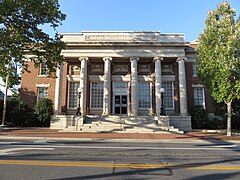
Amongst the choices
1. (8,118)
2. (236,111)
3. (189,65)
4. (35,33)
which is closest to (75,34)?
(35,33)

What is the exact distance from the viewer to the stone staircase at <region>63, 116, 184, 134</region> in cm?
2092

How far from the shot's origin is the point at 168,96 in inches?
1105

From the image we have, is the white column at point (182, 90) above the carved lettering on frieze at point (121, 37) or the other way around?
the other way around

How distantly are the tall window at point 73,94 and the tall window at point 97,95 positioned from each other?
207 cm

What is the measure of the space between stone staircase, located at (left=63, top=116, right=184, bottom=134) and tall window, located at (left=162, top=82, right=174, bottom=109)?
5.25 m

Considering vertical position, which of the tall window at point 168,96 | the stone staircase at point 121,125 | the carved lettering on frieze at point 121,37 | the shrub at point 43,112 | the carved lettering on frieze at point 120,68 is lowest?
the stone staircase at point 121,125

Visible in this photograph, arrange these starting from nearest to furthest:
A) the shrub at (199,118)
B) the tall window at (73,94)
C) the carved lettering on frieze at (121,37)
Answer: the shrub at (199,118), the carved lettering on frieze at (121,37), the tall window at (73,94)

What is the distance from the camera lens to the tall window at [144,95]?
91.0 ft

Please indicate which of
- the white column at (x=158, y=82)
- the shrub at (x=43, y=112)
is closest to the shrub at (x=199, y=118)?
the white column at (x=158, y=82)

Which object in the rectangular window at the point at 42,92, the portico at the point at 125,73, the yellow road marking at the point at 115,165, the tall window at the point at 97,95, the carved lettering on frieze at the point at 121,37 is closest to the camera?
the yellow road marking at the point at 115,165

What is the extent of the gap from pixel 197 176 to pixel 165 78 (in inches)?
906

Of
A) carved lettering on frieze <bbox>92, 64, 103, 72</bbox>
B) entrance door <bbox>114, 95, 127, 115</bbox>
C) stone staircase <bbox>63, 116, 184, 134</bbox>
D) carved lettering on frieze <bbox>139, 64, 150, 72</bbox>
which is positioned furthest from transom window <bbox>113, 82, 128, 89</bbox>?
stone staircase <bbox>63, 116, 184, 134</bbox>

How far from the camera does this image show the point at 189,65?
93.1ft

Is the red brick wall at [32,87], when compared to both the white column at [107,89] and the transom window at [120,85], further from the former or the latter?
the transom window at [120,85]
